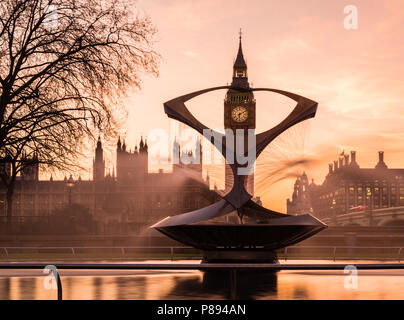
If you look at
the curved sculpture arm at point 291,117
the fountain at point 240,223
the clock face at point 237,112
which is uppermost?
the clock face at point 237,112

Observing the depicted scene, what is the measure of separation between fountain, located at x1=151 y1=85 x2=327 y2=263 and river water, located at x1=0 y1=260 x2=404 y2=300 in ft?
3.86

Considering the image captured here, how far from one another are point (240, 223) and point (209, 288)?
5636mm

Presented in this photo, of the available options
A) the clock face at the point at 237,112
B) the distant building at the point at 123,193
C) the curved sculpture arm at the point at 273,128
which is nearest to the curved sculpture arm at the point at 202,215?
the curved sculpture arm at the point at 273,128

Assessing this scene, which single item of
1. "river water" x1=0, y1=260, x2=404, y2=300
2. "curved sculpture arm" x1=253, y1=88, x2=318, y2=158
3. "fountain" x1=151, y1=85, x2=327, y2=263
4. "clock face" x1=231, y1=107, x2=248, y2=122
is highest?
"clock face" x1=231, y1=107, x2=248, y2=122

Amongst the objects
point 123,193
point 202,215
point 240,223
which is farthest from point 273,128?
point 123,193

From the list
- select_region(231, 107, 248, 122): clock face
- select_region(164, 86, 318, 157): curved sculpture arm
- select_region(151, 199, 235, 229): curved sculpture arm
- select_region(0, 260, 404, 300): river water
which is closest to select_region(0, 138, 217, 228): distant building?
select_region(231, 107, 248, 122): clock face

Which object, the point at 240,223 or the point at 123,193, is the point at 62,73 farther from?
the point at 123,193

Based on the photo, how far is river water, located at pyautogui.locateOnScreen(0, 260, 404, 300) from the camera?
1248 cm

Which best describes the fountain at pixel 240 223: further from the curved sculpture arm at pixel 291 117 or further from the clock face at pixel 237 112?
the clock face at pixel 237 112

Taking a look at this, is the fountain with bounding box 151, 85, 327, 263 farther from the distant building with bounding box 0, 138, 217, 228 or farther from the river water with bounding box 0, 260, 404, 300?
the distant building with bounding box 0, 138, 217, 228

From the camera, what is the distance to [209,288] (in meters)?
14.3

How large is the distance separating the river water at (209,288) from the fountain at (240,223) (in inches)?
46.3

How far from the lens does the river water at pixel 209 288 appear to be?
12477 millimetres
